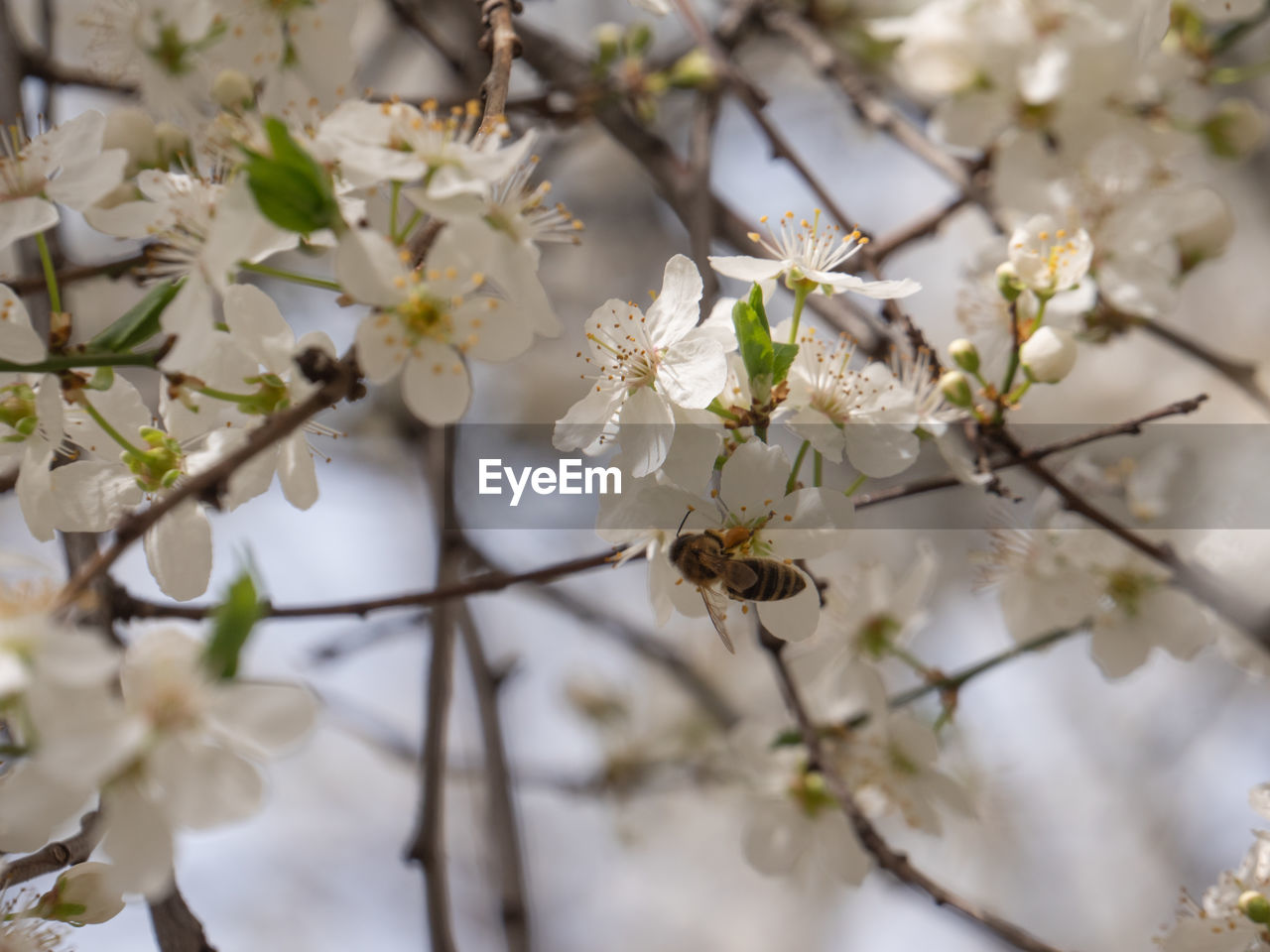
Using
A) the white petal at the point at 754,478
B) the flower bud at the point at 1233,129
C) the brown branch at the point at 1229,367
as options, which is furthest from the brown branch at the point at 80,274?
the flower bud at the point at 1233,129

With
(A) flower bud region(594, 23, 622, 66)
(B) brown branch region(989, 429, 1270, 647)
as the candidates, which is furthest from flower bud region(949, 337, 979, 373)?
(A) flower bud region(594, 23, 622, 66)

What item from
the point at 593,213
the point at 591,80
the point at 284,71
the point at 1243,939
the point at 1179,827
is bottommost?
the point at 1179,827

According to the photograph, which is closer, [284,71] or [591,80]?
[284,71]

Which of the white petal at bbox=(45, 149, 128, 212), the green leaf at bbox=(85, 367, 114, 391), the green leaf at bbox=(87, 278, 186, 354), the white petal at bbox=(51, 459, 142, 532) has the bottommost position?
the white petal at bbox=(51, 459, 142, 532)

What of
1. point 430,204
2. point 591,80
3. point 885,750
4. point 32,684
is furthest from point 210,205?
point 885,750

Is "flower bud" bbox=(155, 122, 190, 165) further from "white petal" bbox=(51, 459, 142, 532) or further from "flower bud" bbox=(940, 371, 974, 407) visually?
"flower bud" bbox=(940, 371, 974, 407)

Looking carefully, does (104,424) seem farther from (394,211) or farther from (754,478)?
(754,478)

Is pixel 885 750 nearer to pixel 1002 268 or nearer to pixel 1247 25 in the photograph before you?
pixel 1002 268
